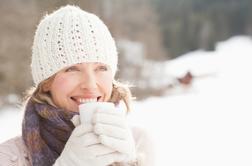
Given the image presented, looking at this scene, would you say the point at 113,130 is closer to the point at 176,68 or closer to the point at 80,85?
the point at 80,85

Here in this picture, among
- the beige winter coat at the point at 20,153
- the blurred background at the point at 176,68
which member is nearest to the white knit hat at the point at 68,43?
the beige winter coat at the point at 20,153

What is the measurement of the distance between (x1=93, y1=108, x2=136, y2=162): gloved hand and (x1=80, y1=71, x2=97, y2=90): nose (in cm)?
14

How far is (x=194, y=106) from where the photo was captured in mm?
6359

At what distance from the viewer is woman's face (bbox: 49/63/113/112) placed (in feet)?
4.52

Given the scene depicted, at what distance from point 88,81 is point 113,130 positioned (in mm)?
185

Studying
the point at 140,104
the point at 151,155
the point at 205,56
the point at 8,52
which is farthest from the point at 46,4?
the point at 151,155

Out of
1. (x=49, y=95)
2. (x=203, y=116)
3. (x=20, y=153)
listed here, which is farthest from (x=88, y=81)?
(x=203, y=116)

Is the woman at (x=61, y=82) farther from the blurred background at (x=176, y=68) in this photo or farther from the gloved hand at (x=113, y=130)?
the blurred background at (x=176, y=68)

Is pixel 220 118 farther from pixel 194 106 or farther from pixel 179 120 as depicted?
pixel 194 106

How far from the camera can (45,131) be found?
4.71 ft

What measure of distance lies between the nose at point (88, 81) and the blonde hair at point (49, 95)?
0.10 meters

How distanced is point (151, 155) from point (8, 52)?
6.20 m

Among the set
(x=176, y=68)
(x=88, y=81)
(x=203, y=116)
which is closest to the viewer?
(x=88, y=81)

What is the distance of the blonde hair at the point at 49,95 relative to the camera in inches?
57.1
